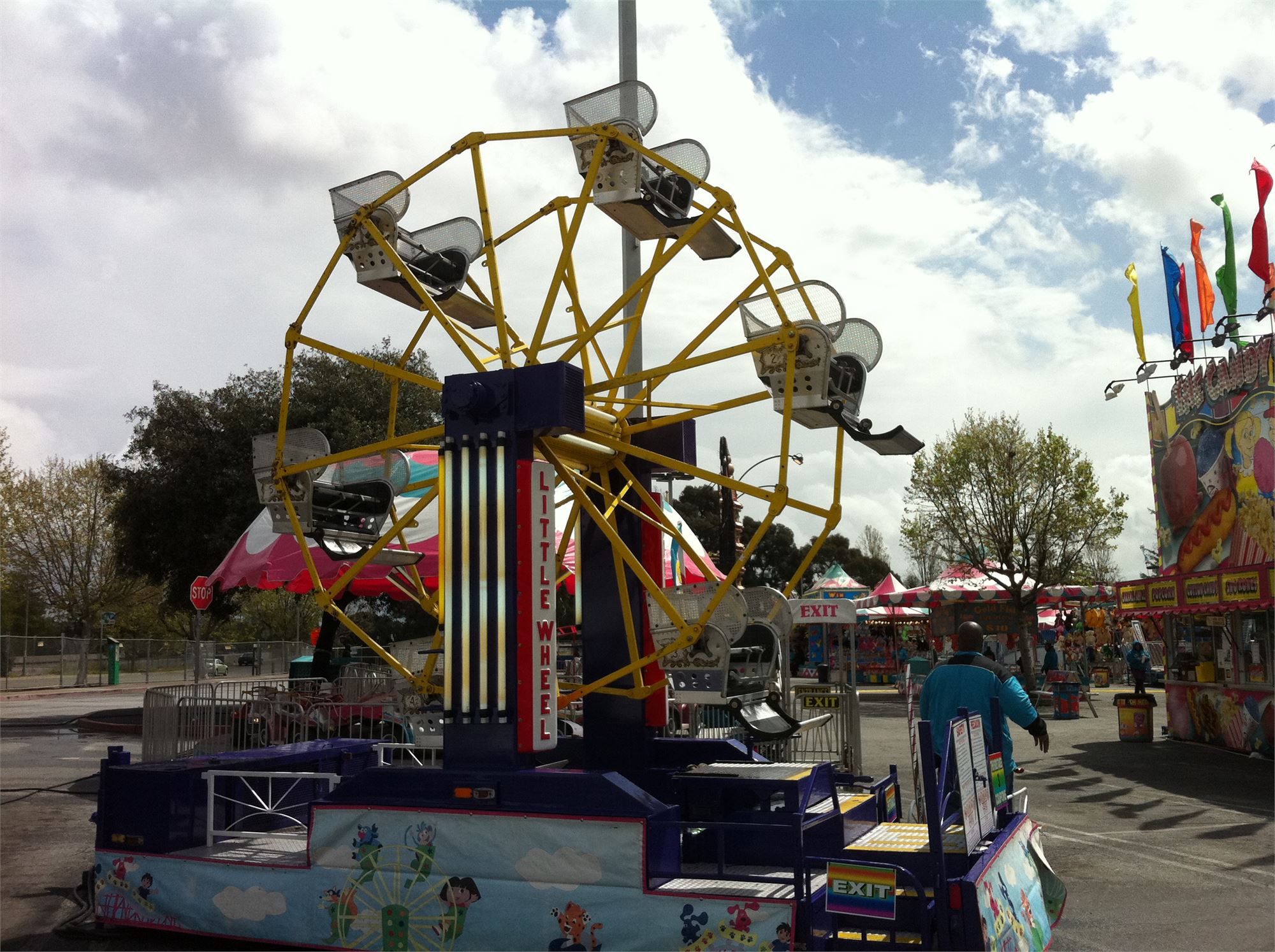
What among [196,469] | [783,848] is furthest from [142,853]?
[196,469]

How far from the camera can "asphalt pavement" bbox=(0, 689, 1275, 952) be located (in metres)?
7.90

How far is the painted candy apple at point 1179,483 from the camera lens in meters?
20.3

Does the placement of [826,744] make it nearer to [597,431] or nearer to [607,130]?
[597,431]

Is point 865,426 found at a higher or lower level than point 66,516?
lower

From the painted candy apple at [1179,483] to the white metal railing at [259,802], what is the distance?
17.2 meters

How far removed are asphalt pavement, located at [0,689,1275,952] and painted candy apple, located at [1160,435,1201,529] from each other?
4384 mm

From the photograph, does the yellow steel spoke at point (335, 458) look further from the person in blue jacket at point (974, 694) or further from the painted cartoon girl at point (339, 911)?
the person in blue jacket at point (974, 694)

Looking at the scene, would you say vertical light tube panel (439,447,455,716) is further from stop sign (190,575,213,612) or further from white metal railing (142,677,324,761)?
stop sign (190,575,213,612)

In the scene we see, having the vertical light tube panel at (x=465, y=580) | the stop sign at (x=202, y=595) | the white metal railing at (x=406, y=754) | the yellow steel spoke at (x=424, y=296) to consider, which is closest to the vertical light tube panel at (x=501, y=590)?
the vertical light tube panel at (x=465, y=580)

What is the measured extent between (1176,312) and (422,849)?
19805mm

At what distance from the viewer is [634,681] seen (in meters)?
8.30

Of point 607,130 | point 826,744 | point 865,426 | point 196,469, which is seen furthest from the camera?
point 196,469

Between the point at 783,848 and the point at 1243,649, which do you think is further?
the point at 1243,649

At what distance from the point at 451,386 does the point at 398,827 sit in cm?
290
